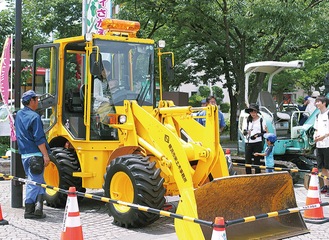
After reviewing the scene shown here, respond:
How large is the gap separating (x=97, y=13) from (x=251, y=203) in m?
8.07

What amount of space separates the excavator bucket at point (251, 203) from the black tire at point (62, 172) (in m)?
3.09

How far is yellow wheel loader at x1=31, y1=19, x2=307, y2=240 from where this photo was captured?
7.11 meters

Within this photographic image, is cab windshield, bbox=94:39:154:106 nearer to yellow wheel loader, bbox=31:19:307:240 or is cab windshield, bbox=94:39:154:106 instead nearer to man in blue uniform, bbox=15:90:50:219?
yellow wheel loader, bbox=31:19:307:240

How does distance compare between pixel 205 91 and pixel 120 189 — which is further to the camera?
pixel 205 91

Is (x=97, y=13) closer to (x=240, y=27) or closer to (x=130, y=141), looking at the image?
(x=240, y=27)

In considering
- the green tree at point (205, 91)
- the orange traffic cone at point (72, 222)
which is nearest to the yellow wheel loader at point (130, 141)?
the orange traffic cone at point (72, 222)

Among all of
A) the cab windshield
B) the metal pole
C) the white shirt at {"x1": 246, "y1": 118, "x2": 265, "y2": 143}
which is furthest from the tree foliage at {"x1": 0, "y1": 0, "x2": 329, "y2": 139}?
the metal pole

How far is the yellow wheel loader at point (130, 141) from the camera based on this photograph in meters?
7.11

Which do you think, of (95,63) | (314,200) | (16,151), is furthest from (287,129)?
(16,151)

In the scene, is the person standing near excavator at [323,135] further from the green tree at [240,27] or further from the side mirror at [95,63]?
the green tree at [240,27]

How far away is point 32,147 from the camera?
8242 millimetres

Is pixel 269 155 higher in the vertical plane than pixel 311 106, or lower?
lower

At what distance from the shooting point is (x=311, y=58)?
967 inches

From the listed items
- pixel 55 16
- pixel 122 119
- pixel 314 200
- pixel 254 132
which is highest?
pixel 55 16
